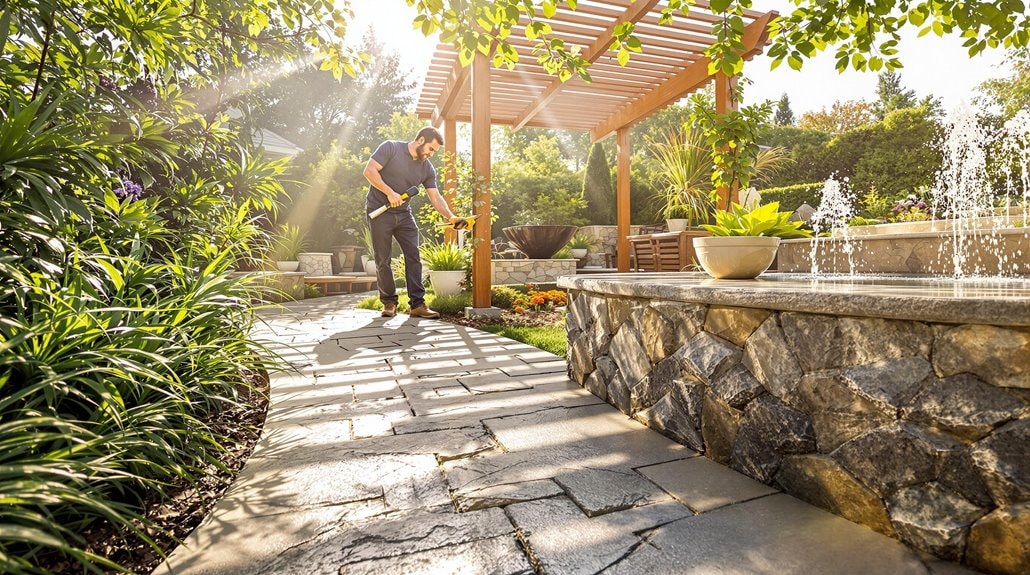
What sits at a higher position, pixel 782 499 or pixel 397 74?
pixel 397 74

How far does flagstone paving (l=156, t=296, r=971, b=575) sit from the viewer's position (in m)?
1.02

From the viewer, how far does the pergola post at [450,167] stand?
20.0 feet

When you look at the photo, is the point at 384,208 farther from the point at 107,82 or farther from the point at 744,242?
the point at 744,242

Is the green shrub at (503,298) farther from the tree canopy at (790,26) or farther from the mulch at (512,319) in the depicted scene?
the tree canopy at (790,26)

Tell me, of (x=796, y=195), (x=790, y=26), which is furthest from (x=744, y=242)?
(x=796, y=195)

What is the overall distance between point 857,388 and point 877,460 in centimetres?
16

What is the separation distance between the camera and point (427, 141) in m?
4.38

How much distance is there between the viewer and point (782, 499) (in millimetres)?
1255

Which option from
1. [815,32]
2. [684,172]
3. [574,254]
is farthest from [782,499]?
[574,254]

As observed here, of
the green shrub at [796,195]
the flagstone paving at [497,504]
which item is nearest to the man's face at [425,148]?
the flagstone paving at [497,504]

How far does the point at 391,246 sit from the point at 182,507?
3.49 m

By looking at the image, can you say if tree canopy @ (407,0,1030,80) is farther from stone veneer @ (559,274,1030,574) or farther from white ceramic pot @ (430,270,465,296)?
white ceramic pot @ (430,270,465,296)

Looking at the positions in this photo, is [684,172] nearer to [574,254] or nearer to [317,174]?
[574,254]

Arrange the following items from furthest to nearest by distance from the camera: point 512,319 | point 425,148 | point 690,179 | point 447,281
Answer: point 690,179 → point 447,281 → point 512,319 → point 425,148
